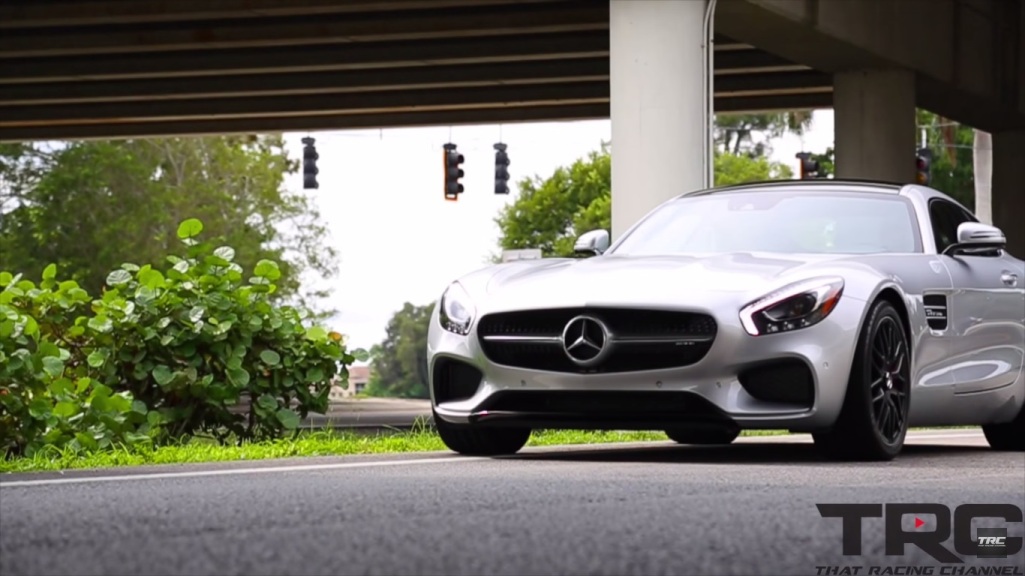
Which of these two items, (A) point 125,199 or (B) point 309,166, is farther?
(A) point 125,199

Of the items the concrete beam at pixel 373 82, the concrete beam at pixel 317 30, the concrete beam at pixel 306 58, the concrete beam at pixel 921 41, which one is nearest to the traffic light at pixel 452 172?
the concrete beam at pixel 373 82

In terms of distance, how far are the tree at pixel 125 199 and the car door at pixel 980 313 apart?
157 feet

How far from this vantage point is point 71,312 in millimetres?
11125

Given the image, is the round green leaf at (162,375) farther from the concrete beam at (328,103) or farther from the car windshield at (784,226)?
the concrete beam at (328,103)

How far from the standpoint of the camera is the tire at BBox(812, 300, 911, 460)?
8.39m

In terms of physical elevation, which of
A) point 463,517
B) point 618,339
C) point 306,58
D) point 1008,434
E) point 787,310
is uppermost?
point 306,58

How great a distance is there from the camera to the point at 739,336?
8.20 metres

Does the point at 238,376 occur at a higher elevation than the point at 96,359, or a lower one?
lower

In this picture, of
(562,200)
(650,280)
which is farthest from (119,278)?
(562,200)

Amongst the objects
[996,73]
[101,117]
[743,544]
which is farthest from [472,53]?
[743,544]

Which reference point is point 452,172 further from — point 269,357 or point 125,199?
point 269,357

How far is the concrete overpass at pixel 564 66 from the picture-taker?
17516 mm

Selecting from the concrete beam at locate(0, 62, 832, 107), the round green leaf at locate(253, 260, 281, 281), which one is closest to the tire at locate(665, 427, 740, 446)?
the round green leaf at locate(253, 260, 281, 281)

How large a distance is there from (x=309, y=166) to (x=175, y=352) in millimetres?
33720
